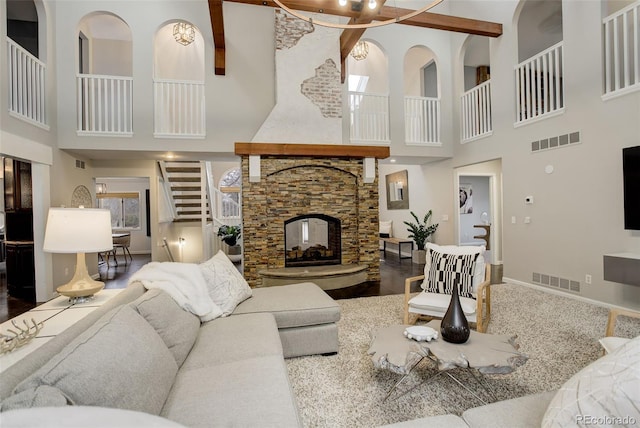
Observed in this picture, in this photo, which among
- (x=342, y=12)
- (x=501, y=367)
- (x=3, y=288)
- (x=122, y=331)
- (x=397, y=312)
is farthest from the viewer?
(x=3, y=288)

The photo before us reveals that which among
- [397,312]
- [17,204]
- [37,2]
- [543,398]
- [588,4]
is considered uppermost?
[37,2]

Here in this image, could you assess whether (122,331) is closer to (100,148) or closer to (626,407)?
(626,407)

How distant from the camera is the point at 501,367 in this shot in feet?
5.90

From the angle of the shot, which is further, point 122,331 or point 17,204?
point 17,204

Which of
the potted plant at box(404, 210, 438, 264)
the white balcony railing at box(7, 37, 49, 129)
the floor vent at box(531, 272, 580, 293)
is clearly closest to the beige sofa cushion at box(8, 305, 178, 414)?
the white balcony railing at box(7, 37, 49, 129)

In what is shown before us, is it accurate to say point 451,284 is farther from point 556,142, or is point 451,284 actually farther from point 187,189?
point 187,189

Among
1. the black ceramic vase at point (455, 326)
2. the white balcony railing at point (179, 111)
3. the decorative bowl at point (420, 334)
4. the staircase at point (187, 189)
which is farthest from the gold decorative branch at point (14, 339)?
the staircase at point (187, 189)

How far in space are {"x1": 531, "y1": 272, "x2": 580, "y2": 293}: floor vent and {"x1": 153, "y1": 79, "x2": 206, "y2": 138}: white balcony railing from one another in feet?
19.1

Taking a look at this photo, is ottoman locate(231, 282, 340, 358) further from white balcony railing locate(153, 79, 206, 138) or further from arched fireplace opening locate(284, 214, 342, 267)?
white balcony railing locate(153, 79, 206, 138)

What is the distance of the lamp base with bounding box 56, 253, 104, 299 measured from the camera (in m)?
2.21

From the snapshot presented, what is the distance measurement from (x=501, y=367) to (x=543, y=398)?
54cm

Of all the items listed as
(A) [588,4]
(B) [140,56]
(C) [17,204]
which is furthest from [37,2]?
(A) [588,4]

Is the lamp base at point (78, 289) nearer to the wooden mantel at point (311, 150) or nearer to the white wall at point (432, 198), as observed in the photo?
the wooden mantel at point (311, 150)

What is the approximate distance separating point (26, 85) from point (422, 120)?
6469mm
